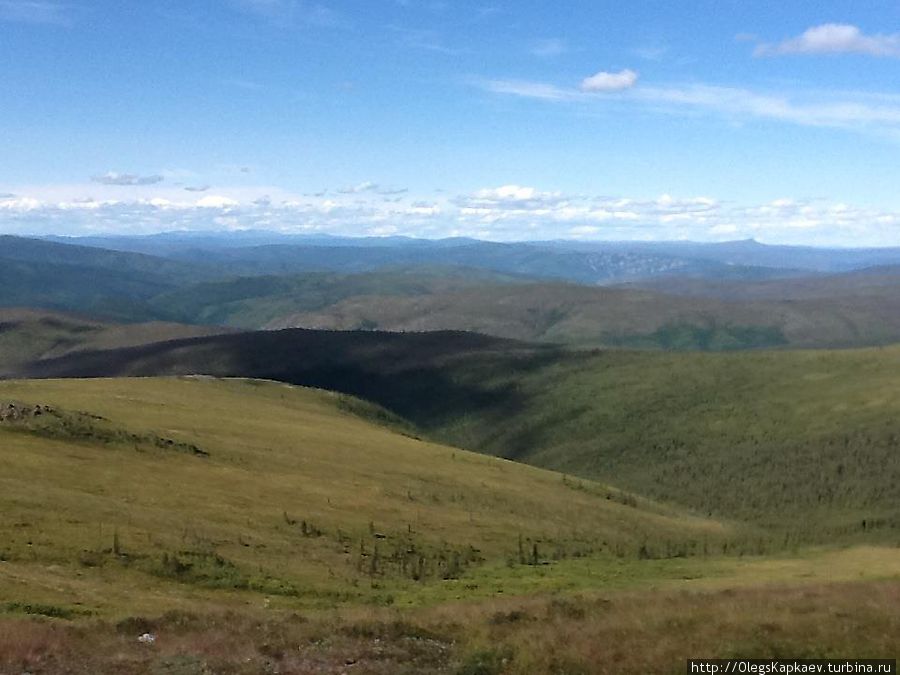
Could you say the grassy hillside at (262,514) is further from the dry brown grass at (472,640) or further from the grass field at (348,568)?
the dry brown grass at (472,640)

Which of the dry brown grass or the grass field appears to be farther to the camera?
the grass field

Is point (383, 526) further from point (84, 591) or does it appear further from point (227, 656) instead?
point (227, 656)

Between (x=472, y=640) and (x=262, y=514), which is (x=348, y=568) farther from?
(x=472, y=640)

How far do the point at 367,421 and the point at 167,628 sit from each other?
134705 millimetres

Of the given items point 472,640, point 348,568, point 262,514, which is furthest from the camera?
point 262,514

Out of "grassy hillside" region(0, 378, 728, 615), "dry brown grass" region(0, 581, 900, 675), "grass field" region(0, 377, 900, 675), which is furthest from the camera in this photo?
"grassy hillside" region(0, 378, 728, 615)

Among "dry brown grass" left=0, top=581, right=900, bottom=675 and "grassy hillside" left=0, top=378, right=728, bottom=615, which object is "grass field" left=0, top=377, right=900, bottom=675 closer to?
"dry brown grass" left=0, top=581, right=900, bottom=675

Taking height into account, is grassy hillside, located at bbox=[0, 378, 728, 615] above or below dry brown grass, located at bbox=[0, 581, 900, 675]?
below

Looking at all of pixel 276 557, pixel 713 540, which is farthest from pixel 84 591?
pixel 713 540

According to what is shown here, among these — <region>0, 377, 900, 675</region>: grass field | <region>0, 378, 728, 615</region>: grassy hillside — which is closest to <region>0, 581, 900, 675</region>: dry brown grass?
<region>0, 377, 900, 675</region>: grass field

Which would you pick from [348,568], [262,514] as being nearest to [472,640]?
[348,568]

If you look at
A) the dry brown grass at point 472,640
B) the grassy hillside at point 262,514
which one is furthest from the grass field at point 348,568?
the grassy hillside at point 262,514

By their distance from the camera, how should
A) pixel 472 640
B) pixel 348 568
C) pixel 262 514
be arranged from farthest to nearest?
pixel 262 514 < pixel 348 568 < pixel 472 640

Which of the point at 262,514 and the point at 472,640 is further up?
the point at 472,640
